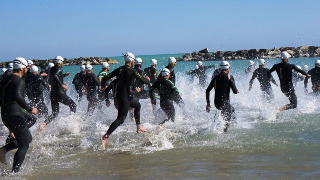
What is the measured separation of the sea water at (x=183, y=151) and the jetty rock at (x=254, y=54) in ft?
218

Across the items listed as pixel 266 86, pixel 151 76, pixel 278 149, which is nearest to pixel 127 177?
pixel 278 149

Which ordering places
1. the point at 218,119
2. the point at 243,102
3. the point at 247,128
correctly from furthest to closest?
1. the point at 243,102
2. the point at 247,128
3. the point at 218,119

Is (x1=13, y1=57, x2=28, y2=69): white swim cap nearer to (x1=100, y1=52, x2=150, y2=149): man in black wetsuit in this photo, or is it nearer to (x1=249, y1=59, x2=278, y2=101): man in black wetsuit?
(x1=100, y1=52, x2=150, y2=149): man in black wetsuit

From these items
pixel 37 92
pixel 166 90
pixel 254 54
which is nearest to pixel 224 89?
pixel 166 90

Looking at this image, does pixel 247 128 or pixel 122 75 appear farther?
pixel 247 128

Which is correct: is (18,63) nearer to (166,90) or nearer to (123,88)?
(123,88)

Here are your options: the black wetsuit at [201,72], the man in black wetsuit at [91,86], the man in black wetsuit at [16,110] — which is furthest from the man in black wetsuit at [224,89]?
the black wetsuit at [201,72]

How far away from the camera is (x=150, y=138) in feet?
28.6

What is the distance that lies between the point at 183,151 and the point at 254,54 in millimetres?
79051

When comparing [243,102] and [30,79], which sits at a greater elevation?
[30,79]

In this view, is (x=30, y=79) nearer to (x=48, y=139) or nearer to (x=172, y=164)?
(x=48, y=139)

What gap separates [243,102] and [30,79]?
9215 millimetres

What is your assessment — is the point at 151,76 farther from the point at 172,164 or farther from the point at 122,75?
the point at 172,164

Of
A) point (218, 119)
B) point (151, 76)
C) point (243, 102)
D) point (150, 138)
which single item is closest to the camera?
point (150, 138)
